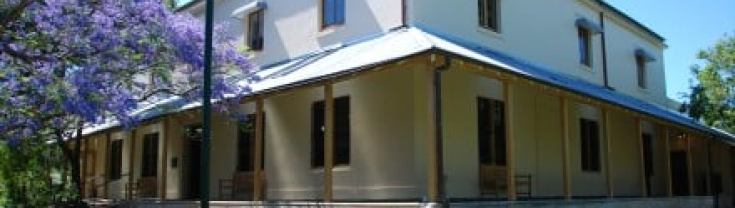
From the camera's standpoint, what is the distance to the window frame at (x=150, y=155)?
2123 centimetres

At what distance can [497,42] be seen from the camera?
17359 mm

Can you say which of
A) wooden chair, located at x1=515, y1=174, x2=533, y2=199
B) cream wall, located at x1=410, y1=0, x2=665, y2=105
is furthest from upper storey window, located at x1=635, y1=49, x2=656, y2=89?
wooden chair, located at x1=515, y1=174, x2=533, y2=199

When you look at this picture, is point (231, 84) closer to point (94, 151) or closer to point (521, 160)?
point (521, 160)

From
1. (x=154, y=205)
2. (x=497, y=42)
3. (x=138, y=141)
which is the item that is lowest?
(x=154, y=205)

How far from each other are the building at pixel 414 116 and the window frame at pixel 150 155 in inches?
2.2

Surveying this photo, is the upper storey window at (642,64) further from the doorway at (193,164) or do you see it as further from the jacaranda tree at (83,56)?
the jacaranda tree at (83,56)

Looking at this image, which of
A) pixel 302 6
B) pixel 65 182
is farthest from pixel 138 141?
pixel 302 6

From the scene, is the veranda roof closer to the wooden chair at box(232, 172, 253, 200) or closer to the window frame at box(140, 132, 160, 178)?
the wooden chair at box(232, 172, 253, 200)

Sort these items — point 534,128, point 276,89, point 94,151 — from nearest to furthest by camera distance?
point 276,89 → point 534,128 → point 94,151

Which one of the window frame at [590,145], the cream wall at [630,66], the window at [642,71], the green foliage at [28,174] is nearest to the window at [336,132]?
the window frame at [590,145]

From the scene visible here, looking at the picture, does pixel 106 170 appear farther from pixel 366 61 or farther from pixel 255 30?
pixel 366 61

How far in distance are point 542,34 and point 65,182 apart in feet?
42.4

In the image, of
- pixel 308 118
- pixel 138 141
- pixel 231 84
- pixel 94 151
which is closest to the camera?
pixel 231 84

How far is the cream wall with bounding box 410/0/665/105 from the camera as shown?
16.1 metres
